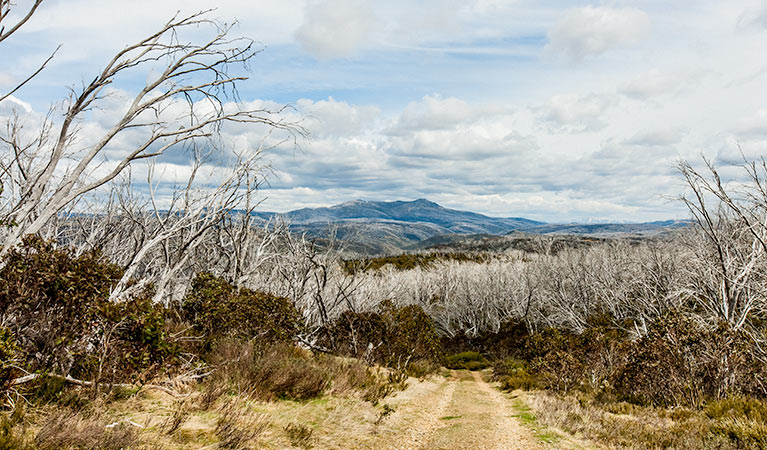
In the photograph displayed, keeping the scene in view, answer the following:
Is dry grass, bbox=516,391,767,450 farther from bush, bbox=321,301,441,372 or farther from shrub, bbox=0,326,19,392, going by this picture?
shrub, bbox=0,326,19,392

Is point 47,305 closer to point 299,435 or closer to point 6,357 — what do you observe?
point 6,357

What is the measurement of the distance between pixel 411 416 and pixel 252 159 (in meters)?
6.81

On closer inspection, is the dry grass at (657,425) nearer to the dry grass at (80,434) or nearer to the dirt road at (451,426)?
the dirt road at (451,426)

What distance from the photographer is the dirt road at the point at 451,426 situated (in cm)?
692

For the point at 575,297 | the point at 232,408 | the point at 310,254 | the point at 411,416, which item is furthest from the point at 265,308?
the point at 575,297

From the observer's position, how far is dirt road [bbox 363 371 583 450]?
272 inches

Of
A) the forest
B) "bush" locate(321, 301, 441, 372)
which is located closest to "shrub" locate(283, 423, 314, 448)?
the forest

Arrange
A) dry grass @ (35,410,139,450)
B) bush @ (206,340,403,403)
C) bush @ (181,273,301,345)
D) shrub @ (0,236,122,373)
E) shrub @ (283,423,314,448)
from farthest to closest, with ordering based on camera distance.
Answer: bush @ (181,273,301,345) < bush @ (206,340,403,403) < shrub @ (283,423,314,448) < shrub @ (0,236,122,373) < dry grass @ (35,410,139,450)

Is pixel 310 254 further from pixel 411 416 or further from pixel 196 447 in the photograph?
pixel 196 447

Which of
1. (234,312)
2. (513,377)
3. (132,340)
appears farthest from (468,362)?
(132,340)

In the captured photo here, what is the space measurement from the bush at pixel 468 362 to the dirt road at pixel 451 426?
1245 centimetres

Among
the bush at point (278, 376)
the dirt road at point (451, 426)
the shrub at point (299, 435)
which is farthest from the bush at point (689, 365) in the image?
the shrub at point (299, 435)

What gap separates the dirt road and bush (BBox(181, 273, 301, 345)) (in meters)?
3.89

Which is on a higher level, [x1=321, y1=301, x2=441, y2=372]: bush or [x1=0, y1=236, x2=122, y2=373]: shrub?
[x1=0, y1=236, x2=122, y2=373]: shrub
